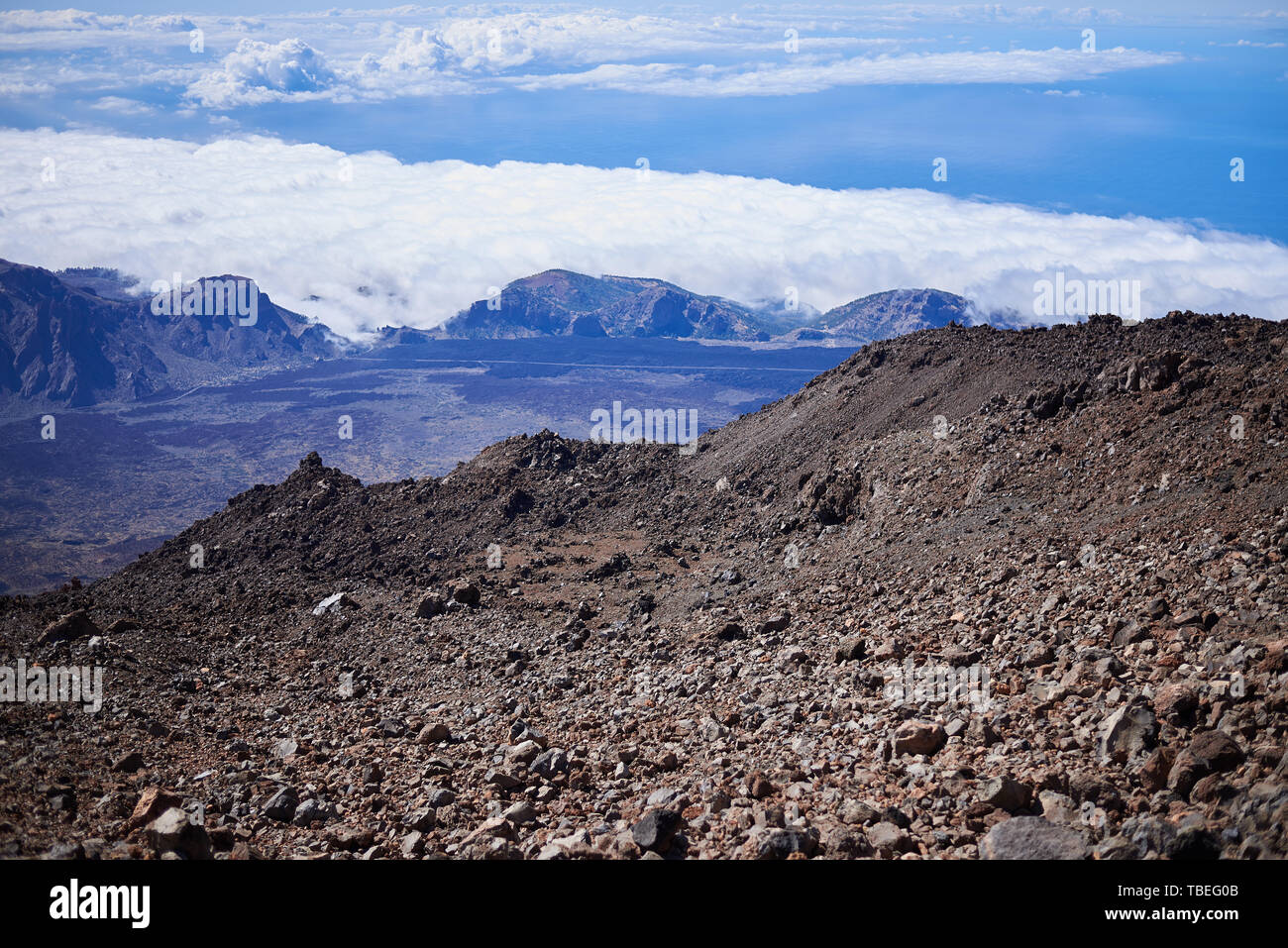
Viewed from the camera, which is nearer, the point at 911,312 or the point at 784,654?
the point at 784,654

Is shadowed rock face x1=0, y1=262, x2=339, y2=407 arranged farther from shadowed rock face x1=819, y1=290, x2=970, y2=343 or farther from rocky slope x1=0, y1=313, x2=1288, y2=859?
rocky slope x1=0, y1=313, x2=1288, y2=859

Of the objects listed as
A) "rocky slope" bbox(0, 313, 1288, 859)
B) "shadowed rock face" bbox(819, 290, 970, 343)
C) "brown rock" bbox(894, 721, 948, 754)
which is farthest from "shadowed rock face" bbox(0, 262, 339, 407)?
"brown rock" bbox(894, 721, 948, 754)

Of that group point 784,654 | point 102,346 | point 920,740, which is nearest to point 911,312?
point 102,346

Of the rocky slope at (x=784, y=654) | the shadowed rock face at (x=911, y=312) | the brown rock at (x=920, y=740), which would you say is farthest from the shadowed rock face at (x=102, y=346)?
the brown rock at (x=920, y=740)

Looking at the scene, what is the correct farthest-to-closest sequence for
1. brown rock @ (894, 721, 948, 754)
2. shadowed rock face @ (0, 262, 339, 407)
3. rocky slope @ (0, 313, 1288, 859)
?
shadowed rock face @ (0, 262, 339, 407) < brown rock @ (894, 721, 948, 754) < rocky slope @ (0, 313, 1288, 859)

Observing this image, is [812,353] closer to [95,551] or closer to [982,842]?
[95,551]

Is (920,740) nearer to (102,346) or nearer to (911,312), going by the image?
(911,312)
